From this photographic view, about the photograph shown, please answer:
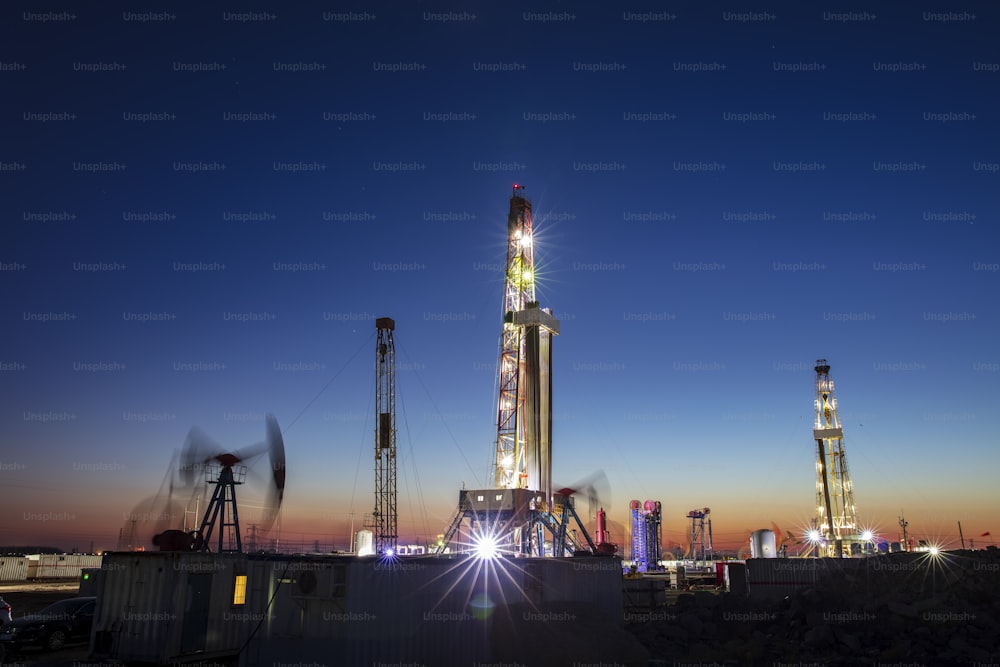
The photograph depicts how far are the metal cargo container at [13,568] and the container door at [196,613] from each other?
56401 millimetres

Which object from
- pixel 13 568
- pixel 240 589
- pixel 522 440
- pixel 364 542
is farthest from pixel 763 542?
pixel 13 568

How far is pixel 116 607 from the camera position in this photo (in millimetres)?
20484

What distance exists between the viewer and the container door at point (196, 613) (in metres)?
20.0

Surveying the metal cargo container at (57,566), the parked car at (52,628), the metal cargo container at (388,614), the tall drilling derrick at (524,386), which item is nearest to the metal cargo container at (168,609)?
the metal cargo container at (388,614)

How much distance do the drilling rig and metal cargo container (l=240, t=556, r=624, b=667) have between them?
80.0 feet

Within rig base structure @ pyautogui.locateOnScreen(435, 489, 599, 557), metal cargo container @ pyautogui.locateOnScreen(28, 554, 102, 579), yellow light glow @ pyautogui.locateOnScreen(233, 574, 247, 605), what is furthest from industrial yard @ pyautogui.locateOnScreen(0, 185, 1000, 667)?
metal cargo container @ pyautogui.locateOnScreen(28, 554, 102, 579)

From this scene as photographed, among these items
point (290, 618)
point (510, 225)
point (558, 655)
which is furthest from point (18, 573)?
point (558, 655)

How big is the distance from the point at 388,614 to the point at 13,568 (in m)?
62.3

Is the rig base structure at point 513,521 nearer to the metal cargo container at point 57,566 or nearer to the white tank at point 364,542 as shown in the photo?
the white tank at point 364,542

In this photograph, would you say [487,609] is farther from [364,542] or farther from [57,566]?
[57,566]

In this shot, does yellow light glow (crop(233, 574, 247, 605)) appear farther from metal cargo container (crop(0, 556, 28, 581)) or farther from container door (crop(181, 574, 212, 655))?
metal cargo container (crop(0, 556, 28, 581))

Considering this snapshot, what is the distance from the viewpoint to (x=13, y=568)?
210 feet

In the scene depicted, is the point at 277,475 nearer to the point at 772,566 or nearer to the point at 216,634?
the point at 216,634

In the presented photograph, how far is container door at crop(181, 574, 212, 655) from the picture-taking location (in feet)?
65.8
